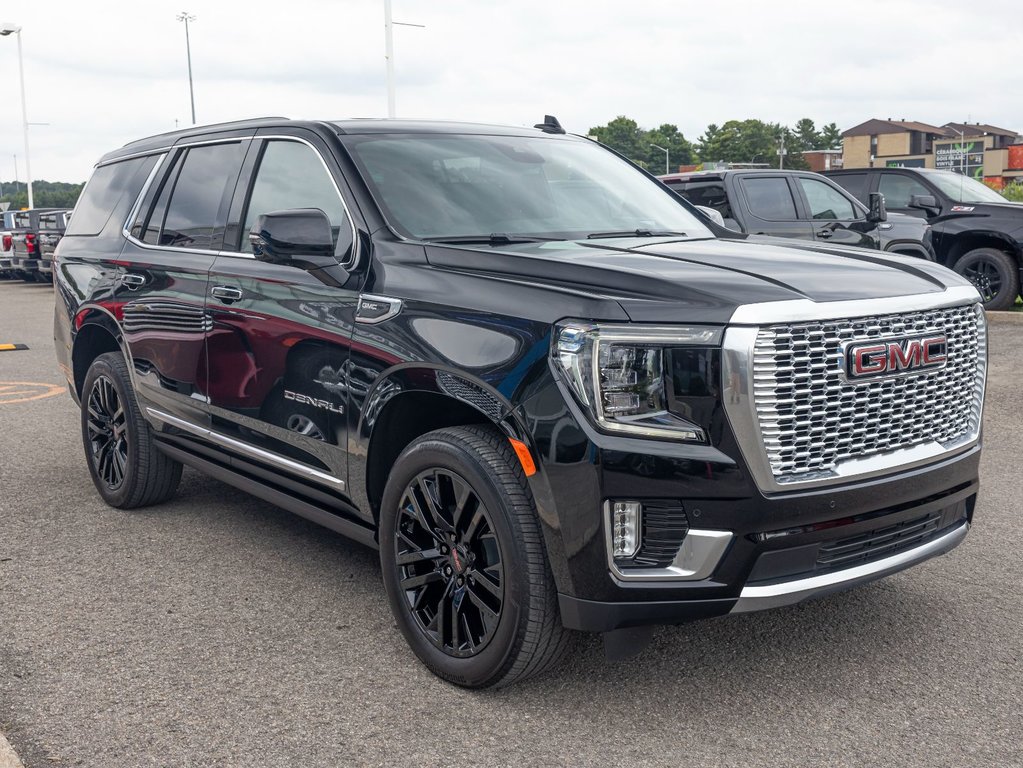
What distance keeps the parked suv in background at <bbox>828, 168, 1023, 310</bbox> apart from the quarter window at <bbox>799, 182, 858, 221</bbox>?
1.54 m

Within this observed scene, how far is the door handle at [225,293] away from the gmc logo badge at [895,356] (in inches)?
98.5

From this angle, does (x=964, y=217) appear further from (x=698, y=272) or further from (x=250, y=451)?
(x=698, y=272)

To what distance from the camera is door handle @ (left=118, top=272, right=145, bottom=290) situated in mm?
5403

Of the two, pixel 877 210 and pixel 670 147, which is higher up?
pixel 670 147

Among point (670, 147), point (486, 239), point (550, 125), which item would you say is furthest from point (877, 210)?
point (670, 147)

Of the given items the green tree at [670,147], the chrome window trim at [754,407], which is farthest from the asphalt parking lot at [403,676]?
the green tree at [670,147]

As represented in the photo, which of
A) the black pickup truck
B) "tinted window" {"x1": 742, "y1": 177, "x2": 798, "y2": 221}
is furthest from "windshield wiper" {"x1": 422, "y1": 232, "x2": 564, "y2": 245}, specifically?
"tinted window" {"x1": 742, "y1": 177, "x2": 798, "y2": 221}

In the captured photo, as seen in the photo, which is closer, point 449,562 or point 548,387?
point 548,387

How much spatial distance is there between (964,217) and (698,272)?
476 inches

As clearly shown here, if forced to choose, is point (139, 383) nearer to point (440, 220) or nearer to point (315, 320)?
point (315, 320)

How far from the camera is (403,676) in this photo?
371 centimetres

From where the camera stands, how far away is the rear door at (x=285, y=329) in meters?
4.04

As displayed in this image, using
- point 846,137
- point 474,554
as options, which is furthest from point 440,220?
point 846,137

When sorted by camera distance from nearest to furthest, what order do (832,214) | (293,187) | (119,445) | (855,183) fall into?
(293,187) → (119,445) → (832,214) → (855,183)
